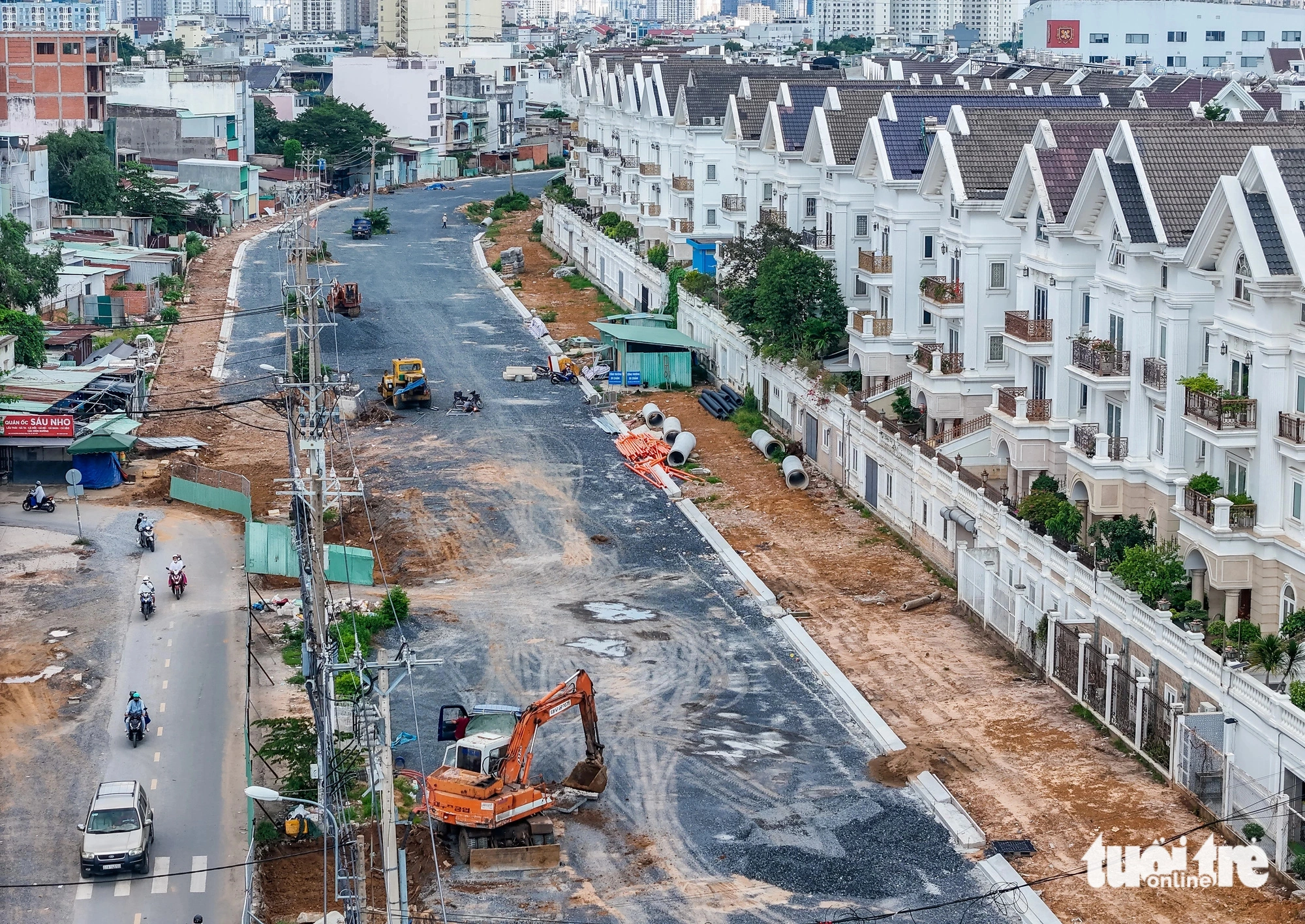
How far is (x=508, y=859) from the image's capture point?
34594 mm

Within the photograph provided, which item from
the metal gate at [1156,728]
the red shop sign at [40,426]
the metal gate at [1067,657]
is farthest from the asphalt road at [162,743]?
the metal gate at [1067,657]

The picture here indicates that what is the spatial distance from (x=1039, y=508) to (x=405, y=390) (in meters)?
34.4

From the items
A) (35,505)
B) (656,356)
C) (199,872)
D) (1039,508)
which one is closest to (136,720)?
(199,872)

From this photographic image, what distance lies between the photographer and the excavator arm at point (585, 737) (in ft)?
117

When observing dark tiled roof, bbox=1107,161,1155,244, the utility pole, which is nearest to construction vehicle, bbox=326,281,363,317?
the utility pole

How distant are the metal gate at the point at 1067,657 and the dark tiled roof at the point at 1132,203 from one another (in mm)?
9494

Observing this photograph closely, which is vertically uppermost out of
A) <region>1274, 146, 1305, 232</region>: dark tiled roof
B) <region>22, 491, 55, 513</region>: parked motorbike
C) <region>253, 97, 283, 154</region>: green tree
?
<region>253, 97, 283, 154</region>: green tree

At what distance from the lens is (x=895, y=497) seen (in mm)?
56156

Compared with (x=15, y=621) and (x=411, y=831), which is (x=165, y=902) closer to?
(x=411, y=831)

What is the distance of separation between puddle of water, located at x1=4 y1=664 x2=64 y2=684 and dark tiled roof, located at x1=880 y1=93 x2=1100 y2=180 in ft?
102

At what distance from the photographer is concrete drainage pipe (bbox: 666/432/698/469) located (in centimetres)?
6500

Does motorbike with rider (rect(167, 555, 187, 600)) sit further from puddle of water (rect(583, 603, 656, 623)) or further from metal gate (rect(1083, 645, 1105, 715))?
metal gate (rect(1083, 645, 1105, 715))

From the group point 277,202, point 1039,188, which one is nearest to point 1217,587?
point 1039,188

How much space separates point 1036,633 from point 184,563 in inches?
986
